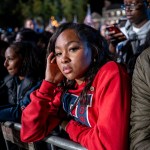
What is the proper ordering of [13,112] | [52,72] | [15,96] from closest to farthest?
[52,72], [13,112], [15,96]

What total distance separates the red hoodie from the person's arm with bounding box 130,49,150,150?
0.07 m

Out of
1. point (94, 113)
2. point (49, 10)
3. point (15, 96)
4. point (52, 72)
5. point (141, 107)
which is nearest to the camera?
point (141, 107)

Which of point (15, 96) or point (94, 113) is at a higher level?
point (94, 113)

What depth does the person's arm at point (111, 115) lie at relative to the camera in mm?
1713

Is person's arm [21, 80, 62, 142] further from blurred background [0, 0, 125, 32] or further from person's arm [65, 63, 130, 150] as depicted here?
blurred background [0, 0, 125, 32]

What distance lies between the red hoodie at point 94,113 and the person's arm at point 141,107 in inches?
2.6

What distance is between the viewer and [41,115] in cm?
227

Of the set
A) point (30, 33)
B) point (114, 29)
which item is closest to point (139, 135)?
point (114, 29)

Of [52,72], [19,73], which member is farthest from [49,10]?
[52,72]

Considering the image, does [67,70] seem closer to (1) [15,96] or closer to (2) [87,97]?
(2) [87,97]

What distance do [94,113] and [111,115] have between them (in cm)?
27

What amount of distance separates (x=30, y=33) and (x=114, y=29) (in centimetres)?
288

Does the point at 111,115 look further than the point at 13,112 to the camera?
No

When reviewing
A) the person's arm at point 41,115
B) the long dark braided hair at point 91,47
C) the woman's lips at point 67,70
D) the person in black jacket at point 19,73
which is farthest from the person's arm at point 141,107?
the person in black jacket at point 19,73
